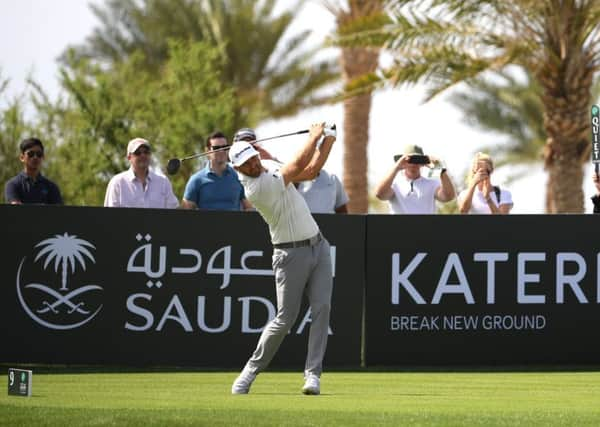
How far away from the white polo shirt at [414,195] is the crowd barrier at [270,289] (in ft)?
1.71

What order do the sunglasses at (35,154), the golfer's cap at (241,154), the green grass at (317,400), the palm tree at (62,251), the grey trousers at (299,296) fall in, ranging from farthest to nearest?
the sunglasses at (35,154) < the palm tree at (62,251) < the grey trousers at (299,296) < the golfer's cap at (241,154) < the green grass at (317,400)

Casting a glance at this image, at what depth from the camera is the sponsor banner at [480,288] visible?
1302 cm

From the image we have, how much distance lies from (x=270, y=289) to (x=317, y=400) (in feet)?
11.9

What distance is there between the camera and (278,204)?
9.69m

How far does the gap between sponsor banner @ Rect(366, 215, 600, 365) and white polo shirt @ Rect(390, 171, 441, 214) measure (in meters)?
0.51

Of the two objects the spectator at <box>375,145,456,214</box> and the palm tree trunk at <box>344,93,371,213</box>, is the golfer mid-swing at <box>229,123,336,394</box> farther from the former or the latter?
the palm tree trunk at <box>344,93,371,213</box>

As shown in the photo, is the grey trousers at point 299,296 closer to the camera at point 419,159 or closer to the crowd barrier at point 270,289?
the crowd barrier at point 270,289

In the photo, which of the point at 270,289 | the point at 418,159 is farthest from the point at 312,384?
the point at 418,159

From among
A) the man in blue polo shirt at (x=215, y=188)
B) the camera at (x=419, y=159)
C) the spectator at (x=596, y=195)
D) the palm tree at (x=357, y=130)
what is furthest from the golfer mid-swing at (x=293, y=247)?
the palm tree at (x=357, y=130)

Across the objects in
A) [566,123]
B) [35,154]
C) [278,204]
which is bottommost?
[278,204]

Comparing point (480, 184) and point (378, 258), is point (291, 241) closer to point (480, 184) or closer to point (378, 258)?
point (378, 258)

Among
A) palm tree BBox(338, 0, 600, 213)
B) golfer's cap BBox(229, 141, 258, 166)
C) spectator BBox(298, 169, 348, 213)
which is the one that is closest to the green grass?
golfer's cap BBox(229, 141, 258, 166)

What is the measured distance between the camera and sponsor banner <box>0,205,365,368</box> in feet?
41.5

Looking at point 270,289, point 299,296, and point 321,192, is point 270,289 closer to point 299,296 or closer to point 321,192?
point 321,192
